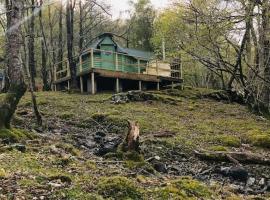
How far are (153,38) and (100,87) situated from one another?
1474 cm

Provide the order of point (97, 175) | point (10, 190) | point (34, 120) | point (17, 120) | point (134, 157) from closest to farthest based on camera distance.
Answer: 1. point (10, 190)
2. point (97, 175)
3. point (134, 157)
4. point (17, 120)
5. point (34, 120)

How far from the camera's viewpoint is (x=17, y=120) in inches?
548

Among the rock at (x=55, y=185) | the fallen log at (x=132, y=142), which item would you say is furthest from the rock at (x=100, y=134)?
the rock at (x=55, y=185)

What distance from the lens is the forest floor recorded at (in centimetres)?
730

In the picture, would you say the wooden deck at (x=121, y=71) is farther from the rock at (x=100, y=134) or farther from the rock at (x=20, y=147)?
the rock at (x=20, y=147)

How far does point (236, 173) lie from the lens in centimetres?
1003

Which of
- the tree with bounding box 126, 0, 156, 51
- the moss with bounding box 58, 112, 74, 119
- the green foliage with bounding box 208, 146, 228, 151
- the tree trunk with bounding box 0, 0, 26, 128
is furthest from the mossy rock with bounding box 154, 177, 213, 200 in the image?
the tree with bounding box 126, 0, 156, 51

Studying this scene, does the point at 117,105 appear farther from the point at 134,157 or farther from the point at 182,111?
the point at 134,157

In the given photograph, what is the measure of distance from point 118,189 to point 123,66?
25.7 metres

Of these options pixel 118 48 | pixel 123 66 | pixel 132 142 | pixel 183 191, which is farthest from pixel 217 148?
pixel 118 48

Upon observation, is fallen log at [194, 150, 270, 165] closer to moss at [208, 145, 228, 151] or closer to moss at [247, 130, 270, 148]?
moss at [208, 145, 228, 151]

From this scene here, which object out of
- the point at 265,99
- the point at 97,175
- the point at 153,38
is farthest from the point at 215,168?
the point at 153,38

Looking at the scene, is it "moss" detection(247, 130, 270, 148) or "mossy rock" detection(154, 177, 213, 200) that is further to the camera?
"moss" detection(247, 130, 270, 148)

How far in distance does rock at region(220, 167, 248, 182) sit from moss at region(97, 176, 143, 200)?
334 centimetres
